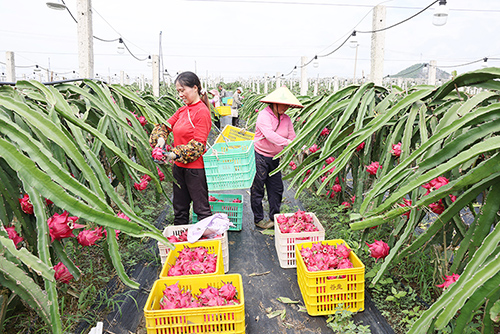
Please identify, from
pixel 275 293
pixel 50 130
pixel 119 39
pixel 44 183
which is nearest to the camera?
pixel 44 183

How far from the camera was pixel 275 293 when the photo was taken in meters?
2.08

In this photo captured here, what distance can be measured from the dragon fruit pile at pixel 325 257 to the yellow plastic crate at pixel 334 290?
0.07 m

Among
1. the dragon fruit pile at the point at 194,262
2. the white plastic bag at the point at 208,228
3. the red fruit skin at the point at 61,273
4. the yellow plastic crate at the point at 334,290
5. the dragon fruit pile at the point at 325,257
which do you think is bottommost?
the yellow plastic crate at the point at 334,290

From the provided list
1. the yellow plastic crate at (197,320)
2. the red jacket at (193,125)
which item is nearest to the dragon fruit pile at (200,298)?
the yellow plastic crate at (197,320)

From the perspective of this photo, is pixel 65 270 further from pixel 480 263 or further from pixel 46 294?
pixel 480 263

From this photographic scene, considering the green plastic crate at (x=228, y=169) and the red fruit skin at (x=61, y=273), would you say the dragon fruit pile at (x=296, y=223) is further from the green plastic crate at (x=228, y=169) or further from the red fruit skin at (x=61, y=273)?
the red fruit skin at (x=61, y=273)

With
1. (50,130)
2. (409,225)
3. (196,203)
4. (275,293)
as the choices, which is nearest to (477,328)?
(409,225)

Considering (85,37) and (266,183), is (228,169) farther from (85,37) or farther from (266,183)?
(85,37)

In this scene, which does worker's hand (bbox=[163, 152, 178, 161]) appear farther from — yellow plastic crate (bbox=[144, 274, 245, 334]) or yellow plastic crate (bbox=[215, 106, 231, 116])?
yellow plastic crate (bbox=[215, 106, 231, 116])

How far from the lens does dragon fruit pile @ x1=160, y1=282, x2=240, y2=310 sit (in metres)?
1.54

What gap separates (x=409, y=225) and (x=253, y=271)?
1.27 metres

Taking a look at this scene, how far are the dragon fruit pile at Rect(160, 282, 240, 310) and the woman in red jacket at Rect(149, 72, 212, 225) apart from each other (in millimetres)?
866

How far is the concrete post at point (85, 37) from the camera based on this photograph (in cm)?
311

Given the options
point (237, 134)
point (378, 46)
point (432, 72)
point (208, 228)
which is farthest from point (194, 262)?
point (432, 72)
